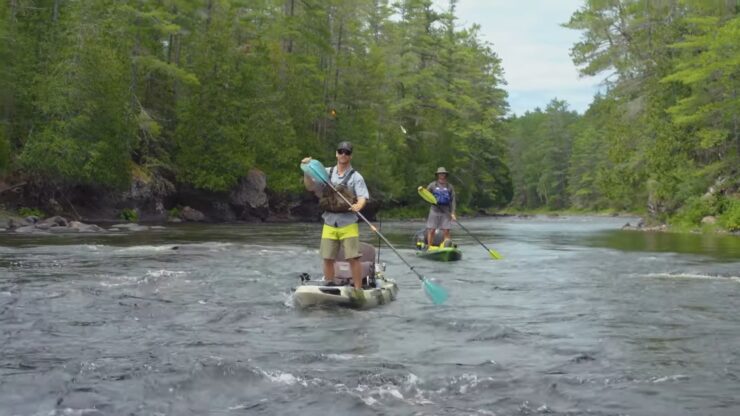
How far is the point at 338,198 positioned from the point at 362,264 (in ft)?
4.39

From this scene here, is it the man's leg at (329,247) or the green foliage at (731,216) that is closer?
the man's leg at (329,247)

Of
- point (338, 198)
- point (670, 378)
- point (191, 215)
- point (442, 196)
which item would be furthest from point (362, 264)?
point (191, 215)

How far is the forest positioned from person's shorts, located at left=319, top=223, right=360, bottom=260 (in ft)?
74.1

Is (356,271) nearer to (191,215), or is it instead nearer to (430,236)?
(430,236)

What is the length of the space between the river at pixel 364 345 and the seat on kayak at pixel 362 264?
26.1 inches

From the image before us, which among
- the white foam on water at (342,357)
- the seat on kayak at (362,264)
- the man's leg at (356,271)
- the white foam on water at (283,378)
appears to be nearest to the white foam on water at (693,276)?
the seat on kayak at (362,264)

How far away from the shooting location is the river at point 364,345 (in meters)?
4.98

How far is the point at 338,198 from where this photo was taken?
920 cm

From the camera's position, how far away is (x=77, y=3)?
31.0 metres

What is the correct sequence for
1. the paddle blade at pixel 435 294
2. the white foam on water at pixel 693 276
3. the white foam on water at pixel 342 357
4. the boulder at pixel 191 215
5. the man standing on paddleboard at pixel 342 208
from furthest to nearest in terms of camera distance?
the boulder at pixel 191 215, the white foam on water at pixel 693 276, the paddle blade at pixel 435 294, the man standing on paddleboard at pixel 342 208, the white foam on water at pixel 342 357

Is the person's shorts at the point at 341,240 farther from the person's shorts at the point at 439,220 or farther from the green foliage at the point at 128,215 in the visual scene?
the green foliage at the point at 128,215

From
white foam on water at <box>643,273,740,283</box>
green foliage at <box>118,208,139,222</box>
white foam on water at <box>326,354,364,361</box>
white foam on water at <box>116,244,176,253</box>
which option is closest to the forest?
green foliage at <box>118,208,139,222</box>

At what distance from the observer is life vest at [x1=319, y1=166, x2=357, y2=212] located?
361 inches

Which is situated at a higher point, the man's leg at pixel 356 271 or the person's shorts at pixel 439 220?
the person's shorts at pixel 439 220
